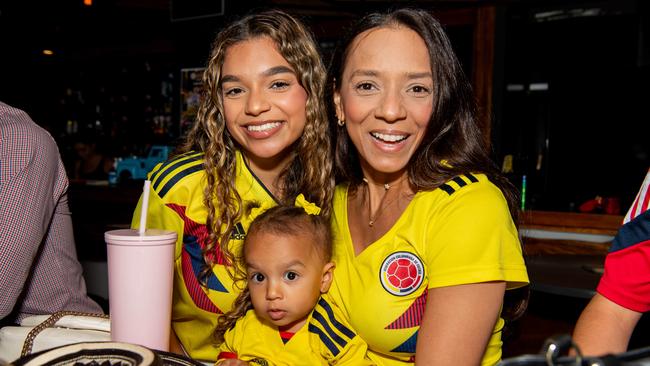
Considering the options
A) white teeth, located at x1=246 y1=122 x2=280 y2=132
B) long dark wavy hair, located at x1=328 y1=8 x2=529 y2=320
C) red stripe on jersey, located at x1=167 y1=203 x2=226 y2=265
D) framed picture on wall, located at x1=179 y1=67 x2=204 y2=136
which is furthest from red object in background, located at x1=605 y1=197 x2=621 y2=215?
framed picture on wall, located at x1=179 y1=67 x2=204 y2=136

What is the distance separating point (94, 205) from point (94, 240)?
1.68 m

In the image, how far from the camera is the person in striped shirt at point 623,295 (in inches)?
53.5

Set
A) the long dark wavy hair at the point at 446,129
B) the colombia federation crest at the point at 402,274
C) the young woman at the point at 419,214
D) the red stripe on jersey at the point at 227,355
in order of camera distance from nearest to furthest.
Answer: the young woman at the point at 419,214 < the colombia federation crest at the point at 402,274 < the long dark wavy hair at the point at 446,129 < the red stripe on jersey at the point at 227,355

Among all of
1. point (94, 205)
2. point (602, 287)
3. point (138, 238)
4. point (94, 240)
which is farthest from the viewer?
point (94, 205)

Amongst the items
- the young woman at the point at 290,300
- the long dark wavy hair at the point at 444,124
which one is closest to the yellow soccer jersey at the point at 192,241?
the young woman at the point at 290,300

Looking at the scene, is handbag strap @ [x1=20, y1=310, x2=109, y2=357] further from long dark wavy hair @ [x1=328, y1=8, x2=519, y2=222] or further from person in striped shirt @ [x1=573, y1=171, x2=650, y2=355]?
person in striped shirt @ [x1=573, y1=171, x2=650, y2=355]

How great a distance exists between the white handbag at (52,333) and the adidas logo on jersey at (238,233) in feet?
1.82

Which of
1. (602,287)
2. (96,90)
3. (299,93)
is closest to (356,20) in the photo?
(299,93)

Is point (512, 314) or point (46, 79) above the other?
point (46, 79)

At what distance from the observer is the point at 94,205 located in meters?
6.50

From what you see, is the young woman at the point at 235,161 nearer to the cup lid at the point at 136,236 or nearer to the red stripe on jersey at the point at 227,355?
the red stripe on jersey at the point at 227,355

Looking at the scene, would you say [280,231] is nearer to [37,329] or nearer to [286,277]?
[286,277]

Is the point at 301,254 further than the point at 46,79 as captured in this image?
No

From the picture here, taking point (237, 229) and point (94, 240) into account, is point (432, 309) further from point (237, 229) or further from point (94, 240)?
point (94, 240)
